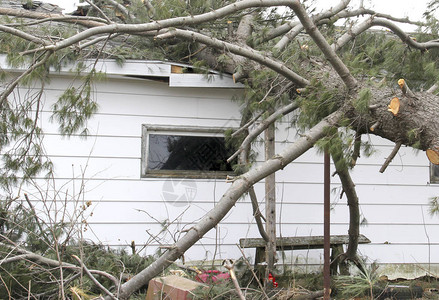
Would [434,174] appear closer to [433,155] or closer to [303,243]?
[303,243]

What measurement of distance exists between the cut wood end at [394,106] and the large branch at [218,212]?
0.48 metres

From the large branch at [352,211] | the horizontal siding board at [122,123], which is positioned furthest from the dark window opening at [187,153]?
the large branch at [352,211]

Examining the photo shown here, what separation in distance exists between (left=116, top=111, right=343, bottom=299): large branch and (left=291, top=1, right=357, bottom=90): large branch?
1.48ft

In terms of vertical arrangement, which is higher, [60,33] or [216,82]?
[60,33]

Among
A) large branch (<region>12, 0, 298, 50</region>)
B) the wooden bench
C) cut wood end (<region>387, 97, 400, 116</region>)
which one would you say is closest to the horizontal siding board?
the wooden bench

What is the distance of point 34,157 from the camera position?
5.25 meters

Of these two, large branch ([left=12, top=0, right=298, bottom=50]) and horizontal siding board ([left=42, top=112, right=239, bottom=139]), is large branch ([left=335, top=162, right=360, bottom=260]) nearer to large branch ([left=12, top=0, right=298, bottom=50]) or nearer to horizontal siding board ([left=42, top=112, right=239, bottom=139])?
large branch ([left=12, top=0, right=298, bottom=50])

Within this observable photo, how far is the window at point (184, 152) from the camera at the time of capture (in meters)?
6.57

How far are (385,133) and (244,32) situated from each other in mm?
2964

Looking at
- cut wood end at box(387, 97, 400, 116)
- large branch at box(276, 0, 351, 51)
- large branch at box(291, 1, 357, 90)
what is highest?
large branch at box(276, 0, 351, 51)

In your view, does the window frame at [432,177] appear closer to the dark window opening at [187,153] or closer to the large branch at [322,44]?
the dark window opening at [187,153]

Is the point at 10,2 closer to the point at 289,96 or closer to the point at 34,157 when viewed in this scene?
the point at 34,157

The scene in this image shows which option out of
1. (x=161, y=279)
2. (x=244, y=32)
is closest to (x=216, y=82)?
(x=244, y=32)

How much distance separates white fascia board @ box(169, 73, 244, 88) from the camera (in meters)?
6.21
